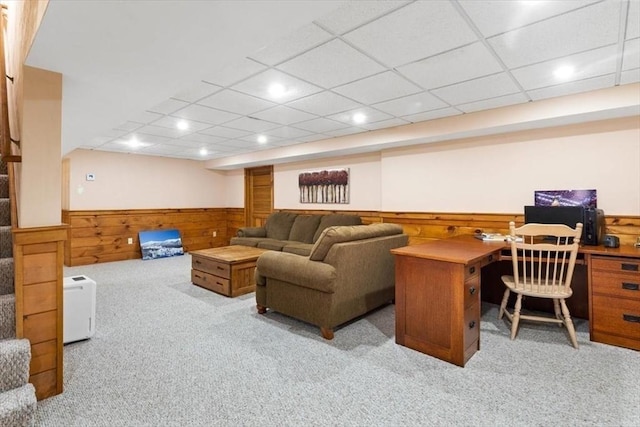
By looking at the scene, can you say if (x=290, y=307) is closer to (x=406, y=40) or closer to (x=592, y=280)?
(x=406, y=40)

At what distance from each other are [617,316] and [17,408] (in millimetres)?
3820

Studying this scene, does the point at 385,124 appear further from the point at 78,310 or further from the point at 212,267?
the point at 78,310

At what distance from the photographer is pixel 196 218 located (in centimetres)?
733

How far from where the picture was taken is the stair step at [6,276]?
199 cm

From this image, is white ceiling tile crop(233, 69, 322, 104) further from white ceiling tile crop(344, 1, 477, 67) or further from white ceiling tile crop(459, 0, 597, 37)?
white ceiling tile crop(459, 0, 597, 37)

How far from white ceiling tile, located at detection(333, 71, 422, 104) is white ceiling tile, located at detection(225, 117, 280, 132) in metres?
1.36

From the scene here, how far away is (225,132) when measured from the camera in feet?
14.9

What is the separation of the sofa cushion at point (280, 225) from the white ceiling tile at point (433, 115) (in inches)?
114

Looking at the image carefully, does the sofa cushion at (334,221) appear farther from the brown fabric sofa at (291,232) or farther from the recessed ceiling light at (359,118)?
the recessed ceiling light at (359,118)

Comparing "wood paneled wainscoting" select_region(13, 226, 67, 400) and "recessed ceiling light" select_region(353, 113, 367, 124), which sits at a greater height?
"recessed ceiling light" select_region(353, 113, 367, 124)

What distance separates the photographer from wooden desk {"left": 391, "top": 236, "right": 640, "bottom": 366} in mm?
2238

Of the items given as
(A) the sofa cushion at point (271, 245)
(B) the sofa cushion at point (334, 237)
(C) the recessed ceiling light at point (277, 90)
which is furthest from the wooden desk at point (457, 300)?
(A) the sofa cushion at point (271, 245)

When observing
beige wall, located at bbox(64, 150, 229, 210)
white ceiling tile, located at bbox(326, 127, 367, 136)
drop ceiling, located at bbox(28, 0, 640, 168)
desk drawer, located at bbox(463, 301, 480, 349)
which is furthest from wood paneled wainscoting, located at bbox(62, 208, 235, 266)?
desk drawer, located at bbox(463, 301, 480, 349)

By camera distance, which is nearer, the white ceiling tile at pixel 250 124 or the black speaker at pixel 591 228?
the black speaker at pixel 591 228
